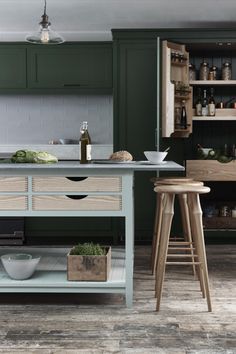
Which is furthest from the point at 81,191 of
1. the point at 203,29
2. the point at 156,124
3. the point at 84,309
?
the point at 203,29

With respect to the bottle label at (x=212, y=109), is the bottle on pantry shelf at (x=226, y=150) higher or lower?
lower

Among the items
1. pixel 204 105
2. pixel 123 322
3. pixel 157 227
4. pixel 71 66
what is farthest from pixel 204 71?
pixel 123 322

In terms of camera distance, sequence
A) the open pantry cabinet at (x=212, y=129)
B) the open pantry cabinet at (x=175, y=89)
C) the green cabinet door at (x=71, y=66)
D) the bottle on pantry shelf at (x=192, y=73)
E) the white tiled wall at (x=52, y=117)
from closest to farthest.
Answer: the open pantry cabinet at (x=175, y=89) < the open pantry cabinet at (x=212, y=129) < the bottle on pantry shelf at (x=192, y=73) < the green cabinet door at (x=71, y=66) < the white tiled wall at (x=52, y=117)

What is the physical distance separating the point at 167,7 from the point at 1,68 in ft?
6.78

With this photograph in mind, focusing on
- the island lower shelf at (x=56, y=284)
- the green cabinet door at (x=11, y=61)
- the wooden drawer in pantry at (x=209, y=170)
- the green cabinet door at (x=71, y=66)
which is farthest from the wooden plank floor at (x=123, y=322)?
the green cabinet door at (x=11, y=61)

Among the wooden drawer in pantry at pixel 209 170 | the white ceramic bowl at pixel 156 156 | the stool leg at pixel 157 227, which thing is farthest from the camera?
the wooden drawer in pantry at pixel 209 170

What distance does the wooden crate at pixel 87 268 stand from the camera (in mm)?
3309

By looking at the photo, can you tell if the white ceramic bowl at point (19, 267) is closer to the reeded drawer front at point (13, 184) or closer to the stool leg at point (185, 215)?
the reeded drawer front at point (13, 184)

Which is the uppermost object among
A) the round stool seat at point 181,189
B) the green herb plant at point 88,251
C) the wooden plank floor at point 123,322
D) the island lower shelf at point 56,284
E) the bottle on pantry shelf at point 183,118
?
the bottle on pantry shelf at point 183,118

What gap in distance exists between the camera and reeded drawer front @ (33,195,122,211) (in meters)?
3.26

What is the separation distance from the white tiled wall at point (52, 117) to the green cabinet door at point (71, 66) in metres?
0.36

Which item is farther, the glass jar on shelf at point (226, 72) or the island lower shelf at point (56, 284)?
the glass jar on shelf at point (226, 72)

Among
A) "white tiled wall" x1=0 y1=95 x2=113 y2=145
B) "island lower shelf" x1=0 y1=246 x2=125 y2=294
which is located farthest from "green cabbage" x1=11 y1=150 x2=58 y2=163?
"white tiled wall" x1=0 y1=95 x2=113 y2=145

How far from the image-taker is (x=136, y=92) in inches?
220
